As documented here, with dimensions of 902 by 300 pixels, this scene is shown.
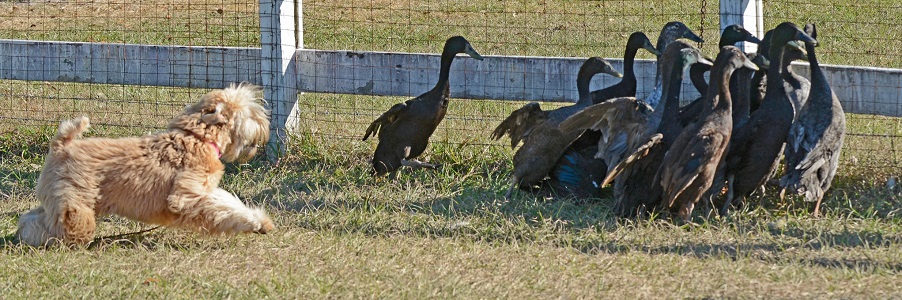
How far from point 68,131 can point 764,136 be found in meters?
3.92

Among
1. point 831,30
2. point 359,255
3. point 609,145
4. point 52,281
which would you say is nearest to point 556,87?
point 609,145

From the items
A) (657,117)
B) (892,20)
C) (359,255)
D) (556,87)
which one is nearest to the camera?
(359,255)

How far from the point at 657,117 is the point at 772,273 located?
5.60ft

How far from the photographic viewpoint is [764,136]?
20.4 ft

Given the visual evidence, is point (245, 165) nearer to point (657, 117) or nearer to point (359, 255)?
point (359, 255)

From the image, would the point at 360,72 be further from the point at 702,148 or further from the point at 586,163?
the point at 702,148

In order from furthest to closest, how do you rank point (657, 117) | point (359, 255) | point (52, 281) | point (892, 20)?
point (892, 20), point (657, 117), point (359, 255), point (52, 281)

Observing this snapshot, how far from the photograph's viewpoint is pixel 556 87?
7.61 metres

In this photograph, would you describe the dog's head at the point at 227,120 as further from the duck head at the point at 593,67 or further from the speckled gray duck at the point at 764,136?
the speckled gray duck at the point at 764,136

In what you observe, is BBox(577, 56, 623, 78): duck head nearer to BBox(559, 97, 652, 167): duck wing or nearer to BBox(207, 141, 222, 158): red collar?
BBox(559, 97, 652, 167): duck wing

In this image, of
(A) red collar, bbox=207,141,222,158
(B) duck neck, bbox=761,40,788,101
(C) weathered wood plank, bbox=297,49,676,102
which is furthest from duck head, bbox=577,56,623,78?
(A) red collar, bbox=207,141,222,158

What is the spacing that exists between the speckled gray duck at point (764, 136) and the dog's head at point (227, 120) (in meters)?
2.80

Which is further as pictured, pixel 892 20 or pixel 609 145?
pixel 892 20

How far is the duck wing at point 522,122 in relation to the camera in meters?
7.19
